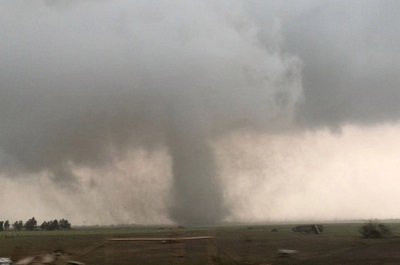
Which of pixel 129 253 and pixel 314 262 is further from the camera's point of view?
pixel 129 253

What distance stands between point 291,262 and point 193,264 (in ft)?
24.9

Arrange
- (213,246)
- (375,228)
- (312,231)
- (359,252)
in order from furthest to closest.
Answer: (312,231) → (375,228) → (359,252) → (213,246)

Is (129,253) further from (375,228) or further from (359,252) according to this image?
(375,228)

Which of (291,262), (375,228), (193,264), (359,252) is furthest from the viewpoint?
(375,228)

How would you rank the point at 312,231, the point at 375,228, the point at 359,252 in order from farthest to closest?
the point at 312,231, the point at 375,228, the point at 359,252

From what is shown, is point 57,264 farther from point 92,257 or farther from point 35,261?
point 92,257

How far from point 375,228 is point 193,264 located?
5749cm

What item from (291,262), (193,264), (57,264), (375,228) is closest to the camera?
(57,264)

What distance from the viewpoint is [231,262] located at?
85.5 ft

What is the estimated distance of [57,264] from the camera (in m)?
28.8

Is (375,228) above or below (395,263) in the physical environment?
above

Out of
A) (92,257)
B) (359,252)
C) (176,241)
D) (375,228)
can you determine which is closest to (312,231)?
(375,228)

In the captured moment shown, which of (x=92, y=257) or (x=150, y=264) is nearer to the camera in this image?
(x=92, y=257)

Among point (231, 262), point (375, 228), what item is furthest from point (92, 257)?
point (375, 228)
